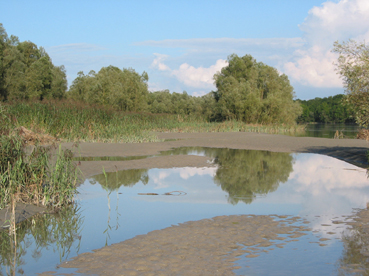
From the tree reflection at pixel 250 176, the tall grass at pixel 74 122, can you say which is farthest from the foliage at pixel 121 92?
the tree reflection at pixel 250 176

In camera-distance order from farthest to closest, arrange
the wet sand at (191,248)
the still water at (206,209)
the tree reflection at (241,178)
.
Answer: the tree reflection at (241,178) → the still water at (206,209) → the wet sand at (191,248)

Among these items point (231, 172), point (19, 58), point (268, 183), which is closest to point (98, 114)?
point (231, 172)

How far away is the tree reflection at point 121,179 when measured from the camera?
10011mm

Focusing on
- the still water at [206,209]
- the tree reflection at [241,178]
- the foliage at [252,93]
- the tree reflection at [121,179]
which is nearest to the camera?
the still water at [206,209]

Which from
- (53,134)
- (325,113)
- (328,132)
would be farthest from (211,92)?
(325,113)

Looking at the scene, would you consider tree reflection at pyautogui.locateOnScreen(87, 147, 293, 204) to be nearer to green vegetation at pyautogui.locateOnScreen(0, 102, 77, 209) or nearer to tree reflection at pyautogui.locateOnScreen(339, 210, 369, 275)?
green vegetation at pyautogui.locateOnScreen(0, 102, 77, 209)

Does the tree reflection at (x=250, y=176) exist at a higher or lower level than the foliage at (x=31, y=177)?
lower

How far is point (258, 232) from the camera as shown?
18.9 ft

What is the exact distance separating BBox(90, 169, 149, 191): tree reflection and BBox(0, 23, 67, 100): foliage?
37.7 metres

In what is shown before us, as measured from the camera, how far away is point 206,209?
296 inches

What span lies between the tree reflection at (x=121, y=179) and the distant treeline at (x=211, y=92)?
34503mm

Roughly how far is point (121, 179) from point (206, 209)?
404 centimetres

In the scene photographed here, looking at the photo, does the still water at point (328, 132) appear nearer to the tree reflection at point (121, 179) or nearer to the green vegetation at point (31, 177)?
the tree reflection at point (121, 179)

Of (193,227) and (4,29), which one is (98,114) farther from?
(4,29)
